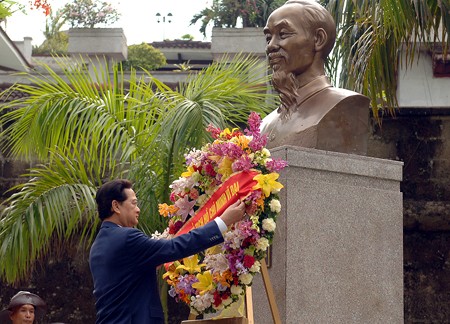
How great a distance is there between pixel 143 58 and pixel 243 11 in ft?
10.5

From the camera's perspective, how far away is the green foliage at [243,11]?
25891 mm

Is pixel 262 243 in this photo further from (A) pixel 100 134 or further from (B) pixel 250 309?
(A) pixel 100 134

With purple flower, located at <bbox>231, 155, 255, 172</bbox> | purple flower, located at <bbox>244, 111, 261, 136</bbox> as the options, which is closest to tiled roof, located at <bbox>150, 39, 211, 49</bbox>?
purple flower, located at <bbox>244, 111, 261, 136</bbox>

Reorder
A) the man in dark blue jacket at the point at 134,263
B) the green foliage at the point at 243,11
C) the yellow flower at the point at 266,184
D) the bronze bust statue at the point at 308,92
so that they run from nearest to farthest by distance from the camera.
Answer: the man in dark blue jacket at the point at 134,263 → the yellow flower at the point at 266,184 → the bronze bust statue at the point at 308,92 → the green foliage at the point at 243,11

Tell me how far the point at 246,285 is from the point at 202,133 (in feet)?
11.7

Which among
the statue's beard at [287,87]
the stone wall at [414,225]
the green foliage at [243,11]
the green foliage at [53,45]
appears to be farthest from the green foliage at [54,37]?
the statue's beard at [287,87]

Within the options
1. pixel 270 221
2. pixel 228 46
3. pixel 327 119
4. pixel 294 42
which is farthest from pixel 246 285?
pixel 228 46

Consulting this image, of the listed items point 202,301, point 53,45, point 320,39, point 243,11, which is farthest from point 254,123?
point 53,45

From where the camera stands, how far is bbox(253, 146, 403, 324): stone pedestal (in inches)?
290

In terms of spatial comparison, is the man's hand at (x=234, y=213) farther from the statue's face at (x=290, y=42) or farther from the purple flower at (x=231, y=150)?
the statue's face at (x=290, y=42)

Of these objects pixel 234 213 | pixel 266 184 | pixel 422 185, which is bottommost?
pixel 422 185

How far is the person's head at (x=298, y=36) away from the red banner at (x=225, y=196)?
158cm

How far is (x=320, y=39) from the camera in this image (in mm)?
8047

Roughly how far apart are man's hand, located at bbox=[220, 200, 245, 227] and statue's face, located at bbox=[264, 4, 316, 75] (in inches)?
74.3
